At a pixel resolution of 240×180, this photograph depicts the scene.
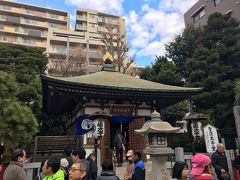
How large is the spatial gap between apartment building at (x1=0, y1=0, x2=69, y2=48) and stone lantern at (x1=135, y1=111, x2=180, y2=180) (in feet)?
148

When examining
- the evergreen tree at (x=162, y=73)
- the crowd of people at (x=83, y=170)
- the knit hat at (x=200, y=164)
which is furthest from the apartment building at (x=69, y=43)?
the knit hat at (x=200, y=164)

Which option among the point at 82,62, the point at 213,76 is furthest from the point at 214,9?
the point at 82,62

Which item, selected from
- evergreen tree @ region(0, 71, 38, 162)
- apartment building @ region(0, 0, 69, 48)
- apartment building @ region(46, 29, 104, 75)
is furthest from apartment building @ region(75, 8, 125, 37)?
evergreen tree @ region(0, 71, 38, 162)

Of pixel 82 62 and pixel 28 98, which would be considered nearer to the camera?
pixel 28 98

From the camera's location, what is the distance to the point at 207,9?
30.7 meters

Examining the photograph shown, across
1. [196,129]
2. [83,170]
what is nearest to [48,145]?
[196,129]

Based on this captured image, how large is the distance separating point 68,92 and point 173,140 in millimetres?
10605

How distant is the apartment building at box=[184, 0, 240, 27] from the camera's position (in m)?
25.8

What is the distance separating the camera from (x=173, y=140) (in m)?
18.7

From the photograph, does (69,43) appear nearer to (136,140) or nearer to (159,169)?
(136,140)

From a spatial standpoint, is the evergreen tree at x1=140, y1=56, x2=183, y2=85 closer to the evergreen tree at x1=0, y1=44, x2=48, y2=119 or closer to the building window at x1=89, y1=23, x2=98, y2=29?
the evergreen tree at x1=0, y1=44, x2=48, y2=119

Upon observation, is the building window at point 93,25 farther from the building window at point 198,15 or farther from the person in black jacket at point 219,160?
the person in black jacket at point 219,160

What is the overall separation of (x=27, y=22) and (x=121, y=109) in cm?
4450

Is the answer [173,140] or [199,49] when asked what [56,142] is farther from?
[199,49]
